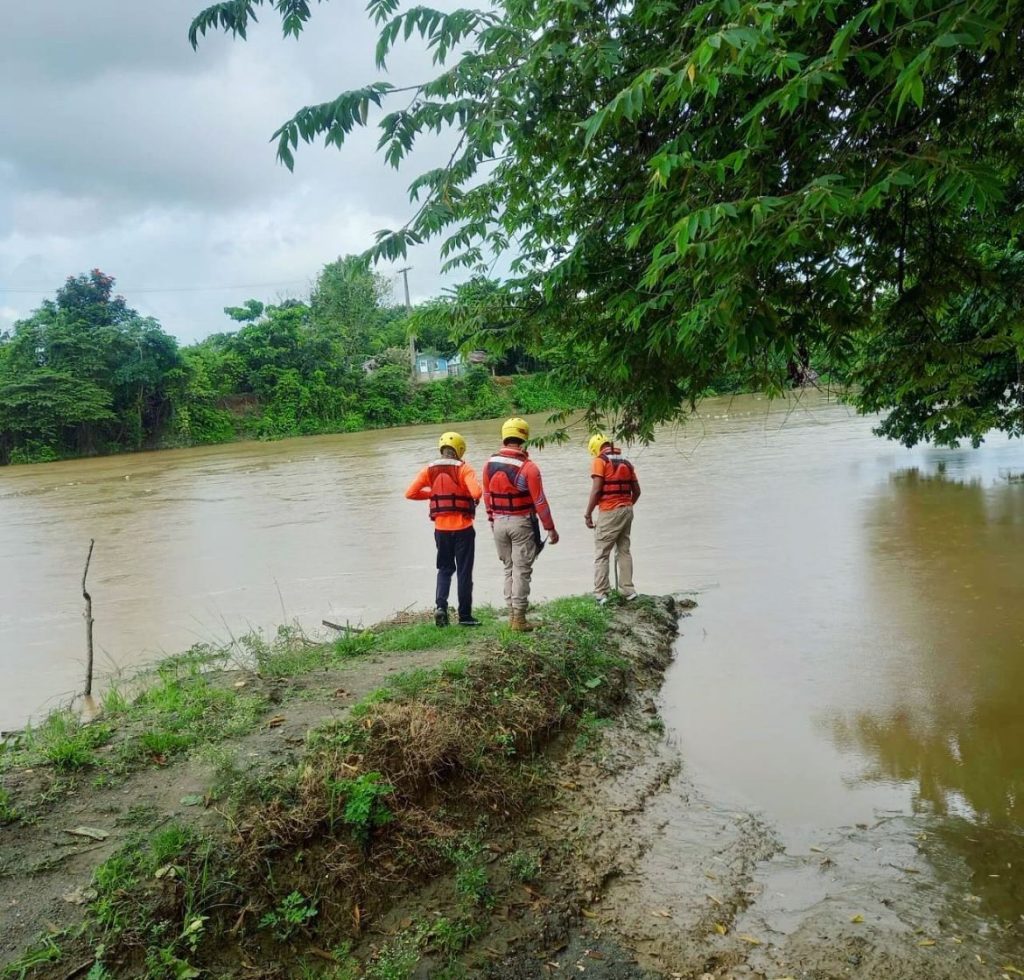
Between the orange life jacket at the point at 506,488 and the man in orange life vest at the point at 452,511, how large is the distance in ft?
0.81

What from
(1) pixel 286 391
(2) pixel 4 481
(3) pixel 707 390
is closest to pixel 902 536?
(3) pixel 707 390

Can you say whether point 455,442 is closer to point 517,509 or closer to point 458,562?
point 517,509

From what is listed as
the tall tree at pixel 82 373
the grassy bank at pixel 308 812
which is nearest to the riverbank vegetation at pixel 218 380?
the tall tree at pixel 82 373

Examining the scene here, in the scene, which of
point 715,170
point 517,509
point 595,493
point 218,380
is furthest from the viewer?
point 218,380

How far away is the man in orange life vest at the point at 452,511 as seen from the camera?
731 cm

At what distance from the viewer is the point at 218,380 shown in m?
47.2

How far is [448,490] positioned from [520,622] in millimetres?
1348

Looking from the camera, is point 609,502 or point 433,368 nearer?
point 609,502

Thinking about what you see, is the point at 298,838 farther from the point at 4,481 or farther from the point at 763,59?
the point at 4,481

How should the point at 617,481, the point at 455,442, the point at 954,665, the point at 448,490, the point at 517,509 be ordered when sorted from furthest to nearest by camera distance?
the point at 617,481 → the point at 455,442 → the point at 448,490 → the point at 954,665 → the point at 517,509

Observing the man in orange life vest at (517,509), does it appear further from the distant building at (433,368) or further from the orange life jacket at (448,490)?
the distant building at (433,368)

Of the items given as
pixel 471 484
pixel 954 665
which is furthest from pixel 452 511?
pixel 954 665

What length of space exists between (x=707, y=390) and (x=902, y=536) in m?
9.23

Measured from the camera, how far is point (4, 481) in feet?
108
